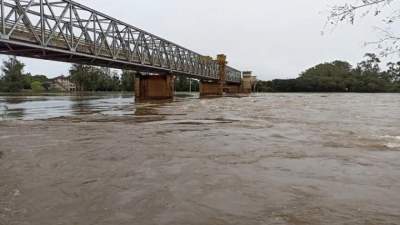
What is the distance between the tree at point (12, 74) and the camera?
456 ft

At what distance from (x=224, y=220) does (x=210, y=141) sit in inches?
343

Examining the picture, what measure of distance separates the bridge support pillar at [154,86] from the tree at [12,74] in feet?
258

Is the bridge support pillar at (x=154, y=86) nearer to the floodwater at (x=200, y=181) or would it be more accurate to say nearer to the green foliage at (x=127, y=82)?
the floodwater at (x=200, y=181)

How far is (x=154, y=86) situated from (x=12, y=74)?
267ft

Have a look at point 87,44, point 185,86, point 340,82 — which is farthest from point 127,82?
point 87,44

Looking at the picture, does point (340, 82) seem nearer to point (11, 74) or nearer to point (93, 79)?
point (93, 79)

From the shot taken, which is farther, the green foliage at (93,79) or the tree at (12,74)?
the green foliage at (93,79)

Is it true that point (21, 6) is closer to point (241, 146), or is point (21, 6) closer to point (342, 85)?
point (241, 146)

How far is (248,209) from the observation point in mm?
6875

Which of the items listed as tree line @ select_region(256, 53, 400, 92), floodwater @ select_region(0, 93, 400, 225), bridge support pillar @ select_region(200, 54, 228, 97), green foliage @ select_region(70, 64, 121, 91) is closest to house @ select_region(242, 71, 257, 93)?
tree line @ select_region(256, 53, 400, 92)

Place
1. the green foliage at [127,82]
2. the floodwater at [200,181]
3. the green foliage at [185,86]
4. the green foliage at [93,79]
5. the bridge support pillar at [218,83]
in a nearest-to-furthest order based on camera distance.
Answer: the floodwater at [200,181] < the bridge support pillar at [218,83] < the green foliage at [93,79] < the green foliage at [127,82] < the green foliage at [185,86]

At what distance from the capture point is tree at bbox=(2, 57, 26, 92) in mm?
139125

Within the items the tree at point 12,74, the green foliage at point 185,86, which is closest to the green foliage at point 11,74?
the tree at point 12,74

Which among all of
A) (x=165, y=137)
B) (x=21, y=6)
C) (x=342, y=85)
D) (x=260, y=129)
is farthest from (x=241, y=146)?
(x=342, y=85)
